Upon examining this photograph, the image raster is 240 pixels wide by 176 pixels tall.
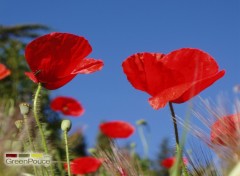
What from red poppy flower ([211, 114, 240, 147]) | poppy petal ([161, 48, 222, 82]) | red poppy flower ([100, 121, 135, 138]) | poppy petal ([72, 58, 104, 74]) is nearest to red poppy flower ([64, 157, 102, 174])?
red poppy flower ([100, 121, 135, 138])

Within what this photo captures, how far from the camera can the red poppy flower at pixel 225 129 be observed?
540 millimetres

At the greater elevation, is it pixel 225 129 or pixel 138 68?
pixel 138 68

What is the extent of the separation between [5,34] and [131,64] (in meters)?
10.6

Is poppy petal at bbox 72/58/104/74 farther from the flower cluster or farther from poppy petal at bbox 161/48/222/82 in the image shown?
poppy petal at bbox 161/48/222/82

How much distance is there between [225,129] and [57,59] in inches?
14.2

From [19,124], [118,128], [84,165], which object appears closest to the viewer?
[19,124]

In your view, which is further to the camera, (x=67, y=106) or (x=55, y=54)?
(x=67, y=106)

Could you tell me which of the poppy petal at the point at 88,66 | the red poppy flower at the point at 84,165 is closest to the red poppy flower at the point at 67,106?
the red poppy flower at the point at 84,165

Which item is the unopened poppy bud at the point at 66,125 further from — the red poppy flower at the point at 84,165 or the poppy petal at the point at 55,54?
the red poppy flower at the point at 84,165

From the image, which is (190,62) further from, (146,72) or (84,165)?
(84,165)

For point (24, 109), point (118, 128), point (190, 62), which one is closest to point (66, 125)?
point (24, 109)

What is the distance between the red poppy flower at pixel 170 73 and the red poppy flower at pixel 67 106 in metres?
1.58

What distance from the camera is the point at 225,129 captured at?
56cm

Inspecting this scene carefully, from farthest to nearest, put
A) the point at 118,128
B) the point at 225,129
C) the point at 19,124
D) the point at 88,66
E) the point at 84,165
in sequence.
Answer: the point at 118,128 < the point at 84,165 < the point at 88,66 < the point at 19,124 < the point at 225,129
